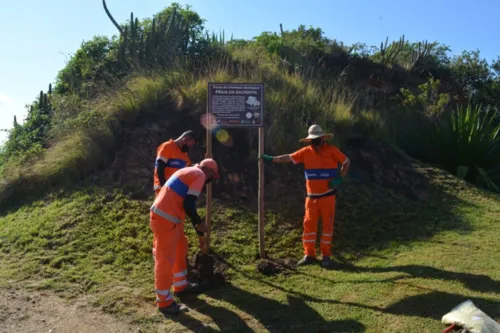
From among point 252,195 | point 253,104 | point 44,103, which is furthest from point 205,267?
point 44,103

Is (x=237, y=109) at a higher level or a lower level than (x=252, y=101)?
lower

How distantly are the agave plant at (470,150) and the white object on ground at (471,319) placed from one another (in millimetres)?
5995

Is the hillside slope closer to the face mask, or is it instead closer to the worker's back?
the worker's back

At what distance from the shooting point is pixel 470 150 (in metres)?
10.5

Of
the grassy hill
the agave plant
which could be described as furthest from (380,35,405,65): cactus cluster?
the agave plant

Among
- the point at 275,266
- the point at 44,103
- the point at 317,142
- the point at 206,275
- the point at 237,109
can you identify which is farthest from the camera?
the point at 44,103

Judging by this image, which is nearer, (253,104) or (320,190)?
(320,190)

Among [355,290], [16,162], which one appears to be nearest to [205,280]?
[355,290]

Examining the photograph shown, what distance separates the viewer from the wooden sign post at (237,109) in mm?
7148

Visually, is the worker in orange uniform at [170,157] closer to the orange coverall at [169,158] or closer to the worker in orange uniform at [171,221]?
the orange coverall at [169,158]

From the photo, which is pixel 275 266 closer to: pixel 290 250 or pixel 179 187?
pixel 290 250

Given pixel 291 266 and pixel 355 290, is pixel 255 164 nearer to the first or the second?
pixel 291 266

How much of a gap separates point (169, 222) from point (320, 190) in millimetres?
2440

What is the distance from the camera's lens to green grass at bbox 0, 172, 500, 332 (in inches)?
204
